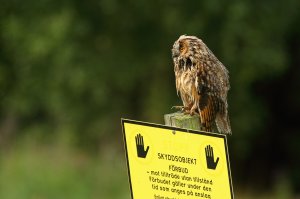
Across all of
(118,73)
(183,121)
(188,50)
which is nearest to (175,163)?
(183,121)

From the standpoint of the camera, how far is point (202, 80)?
3.00 m

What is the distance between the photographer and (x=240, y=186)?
43.8 feet

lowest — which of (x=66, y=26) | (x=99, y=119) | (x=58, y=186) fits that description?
(x=58, y=186)

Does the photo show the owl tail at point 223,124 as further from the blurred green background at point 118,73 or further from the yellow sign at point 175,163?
the blurred green background at point 118,73

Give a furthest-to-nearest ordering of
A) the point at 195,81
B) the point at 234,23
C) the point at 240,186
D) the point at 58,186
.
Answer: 1. the point at 240,186
2. the point at 234,23
3. the point at 58,186
4. the point at 195,81

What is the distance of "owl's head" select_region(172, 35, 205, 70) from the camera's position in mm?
2979

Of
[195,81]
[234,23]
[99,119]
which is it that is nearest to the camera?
[195,81]

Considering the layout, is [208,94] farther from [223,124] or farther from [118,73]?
[118,73]

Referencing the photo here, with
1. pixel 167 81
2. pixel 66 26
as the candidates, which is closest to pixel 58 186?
pixel 66 26

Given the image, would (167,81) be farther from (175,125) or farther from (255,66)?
(175,125)

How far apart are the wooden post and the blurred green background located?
20.2 feet

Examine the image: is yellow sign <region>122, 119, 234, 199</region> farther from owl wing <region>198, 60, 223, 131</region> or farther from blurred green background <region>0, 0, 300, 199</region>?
blurred green background <region>0, 0, 300, 199</region>

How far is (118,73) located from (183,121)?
853cm

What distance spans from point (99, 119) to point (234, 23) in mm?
2601
